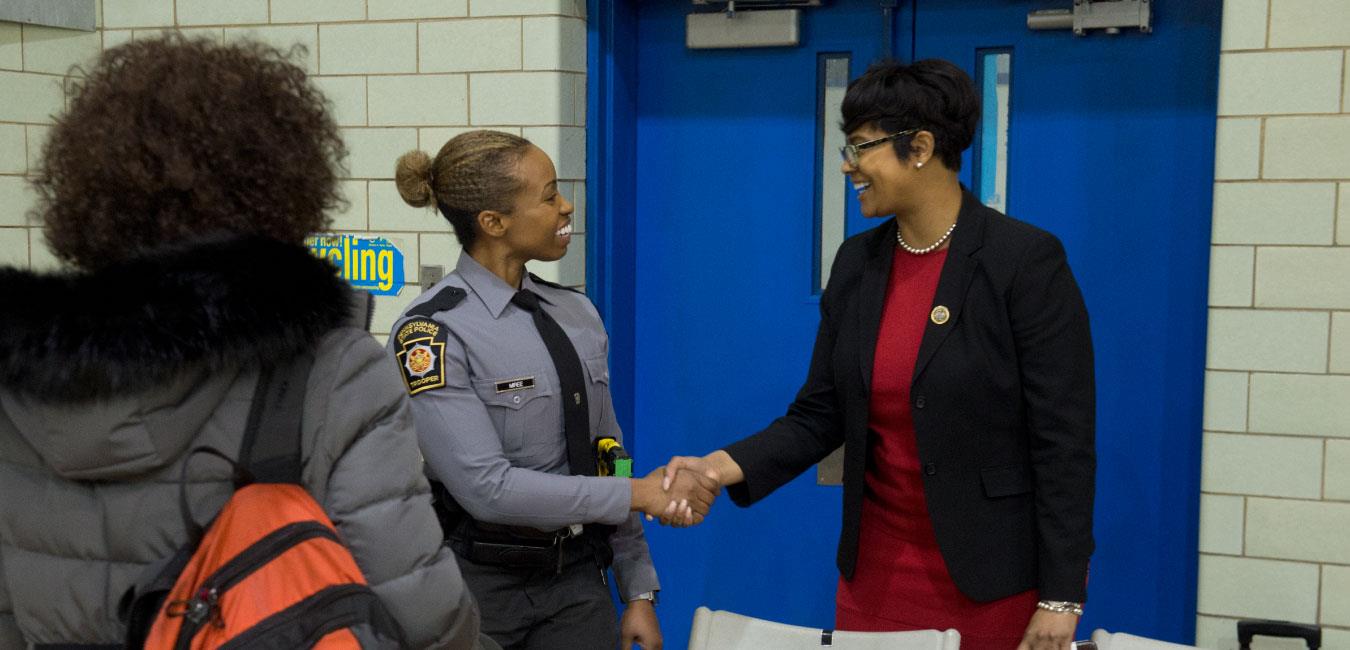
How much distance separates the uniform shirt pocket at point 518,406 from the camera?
2271 millimetres

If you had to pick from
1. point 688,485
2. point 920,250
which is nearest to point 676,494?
point 688,485

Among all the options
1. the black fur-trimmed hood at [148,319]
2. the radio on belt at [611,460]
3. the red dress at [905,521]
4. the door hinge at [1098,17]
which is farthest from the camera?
the door hinge at [1098,17]

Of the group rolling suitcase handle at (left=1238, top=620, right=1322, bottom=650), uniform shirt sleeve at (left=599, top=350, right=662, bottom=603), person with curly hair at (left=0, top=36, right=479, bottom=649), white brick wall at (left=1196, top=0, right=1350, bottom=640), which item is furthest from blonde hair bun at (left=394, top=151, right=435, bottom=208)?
rolling suitcase handle at (left=1238, top=620, right=1322, bottom=650)

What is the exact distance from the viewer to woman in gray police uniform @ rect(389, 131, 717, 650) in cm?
222

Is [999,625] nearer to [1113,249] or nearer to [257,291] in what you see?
[1113,249]

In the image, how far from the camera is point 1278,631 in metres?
2.87

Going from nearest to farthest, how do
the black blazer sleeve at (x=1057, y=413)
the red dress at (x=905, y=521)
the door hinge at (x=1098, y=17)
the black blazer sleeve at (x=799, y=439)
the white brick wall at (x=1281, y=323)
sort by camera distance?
the black blazer sleeve at (x=1057, y=413)
the red dress at (x=905, y=521)
the black blazer sleeve at (x=799, y=439)
the white brick wall at (x=1281, y=323)
the door hinge at (x=1098, y=17)

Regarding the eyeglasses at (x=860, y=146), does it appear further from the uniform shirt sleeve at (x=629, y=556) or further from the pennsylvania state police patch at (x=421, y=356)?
the pennsylvania state police patch at (x=421, y=356)

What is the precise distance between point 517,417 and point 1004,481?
87 centimetres

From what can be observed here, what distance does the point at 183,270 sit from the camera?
124 cm

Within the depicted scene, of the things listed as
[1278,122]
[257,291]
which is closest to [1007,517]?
[1278,122]

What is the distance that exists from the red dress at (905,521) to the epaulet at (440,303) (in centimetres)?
78

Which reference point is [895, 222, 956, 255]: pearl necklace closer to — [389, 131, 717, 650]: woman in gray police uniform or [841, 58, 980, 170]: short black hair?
[841, 58, 980, 170]: short black hair

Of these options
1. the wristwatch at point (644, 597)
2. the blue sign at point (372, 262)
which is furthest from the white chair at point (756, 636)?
the blue sign at point (372, 262)
